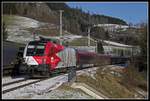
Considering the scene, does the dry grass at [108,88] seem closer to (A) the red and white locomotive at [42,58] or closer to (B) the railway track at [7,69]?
(A) the red and white locomotive at [42,58]

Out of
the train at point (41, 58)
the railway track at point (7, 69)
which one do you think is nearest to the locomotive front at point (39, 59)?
the train at point (41, 58)

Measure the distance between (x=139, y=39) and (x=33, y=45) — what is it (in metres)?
16.5

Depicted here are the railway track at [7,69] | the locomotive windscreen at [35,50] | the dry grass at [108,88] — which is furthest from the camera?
the railway track at [7,69]

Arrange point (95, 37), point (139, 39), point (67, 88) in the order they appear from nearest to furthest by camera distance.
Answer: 1. point (67, 88)
2. point (139, 39)
3. point (95, 37)

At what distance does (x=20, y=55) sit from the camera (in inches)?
1441

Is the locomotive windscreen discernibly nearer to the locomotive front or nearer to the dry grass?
the locomotive front

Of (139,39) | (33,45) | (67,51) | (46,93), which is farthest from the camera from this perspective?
(139,39)

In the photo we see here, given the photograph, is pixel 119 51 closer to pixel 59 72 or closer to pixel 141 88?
pixel 59 72

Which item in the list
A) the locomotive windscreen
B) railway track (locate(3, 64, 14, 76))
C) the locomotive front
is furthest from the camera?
railway track (locate(3, 64, 14, 76))

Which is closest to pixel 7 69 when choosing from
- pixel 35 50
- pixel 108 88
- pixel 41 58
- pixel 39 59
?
pixel 35 50

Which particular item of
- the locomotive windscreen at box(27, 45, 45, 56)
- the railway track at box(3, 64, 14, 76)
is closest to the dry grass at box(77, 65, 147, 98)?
the locomotive windscreen at box(27, 45, 45, 56)

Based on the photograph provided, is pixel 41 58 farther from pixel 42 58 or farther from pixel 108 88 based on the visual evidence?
pixel 108 88

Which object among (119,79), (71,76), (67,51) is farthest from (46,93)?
(67,51)

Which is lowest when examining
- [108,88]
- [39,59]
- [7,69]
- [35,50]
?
[7,69]
